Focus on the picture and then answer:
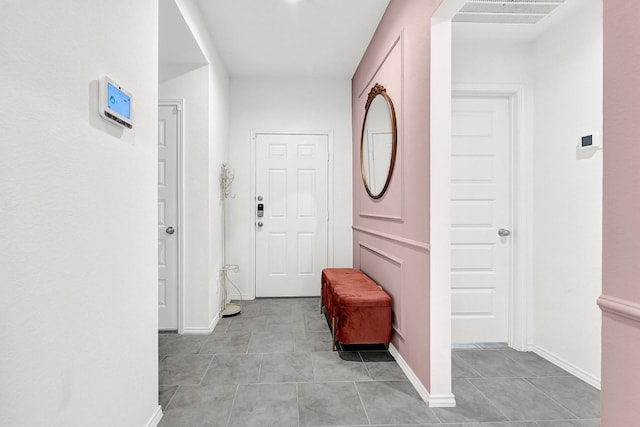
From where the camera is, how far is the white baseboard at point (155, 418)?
5.27 feet

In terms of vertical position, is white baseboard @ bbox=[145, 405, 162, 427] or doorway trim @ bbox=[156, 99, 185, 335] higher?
doorway trim @ bbox=[156, 99, 185, 335]

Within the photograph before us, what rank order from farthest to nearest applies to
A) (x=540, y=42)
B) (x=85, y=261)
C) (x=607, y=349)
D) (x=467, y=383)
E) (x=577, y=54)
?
(x=540, y=42) → (x=577, y=54) → (x=467, y=383) → (x=85, y=261) → (x=607, y=349)

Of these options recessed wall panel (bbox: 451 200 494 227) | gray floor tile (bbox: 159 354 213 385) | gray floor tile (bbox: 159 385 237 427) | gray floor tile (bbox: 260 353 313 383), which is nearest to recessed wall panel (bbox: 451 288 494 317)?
recessed wall panel (bbox: 451 200 494 227)

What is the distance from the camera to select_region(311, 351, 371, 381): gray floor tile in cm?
217

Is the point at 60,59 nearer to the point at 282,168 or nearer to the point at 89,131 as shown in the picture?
the point at 89,131

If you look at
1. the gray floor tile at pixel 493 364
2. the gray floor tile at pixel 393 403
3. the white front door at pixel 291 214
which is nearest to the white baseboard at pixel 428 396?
the gray floor tile at pixel 393 403

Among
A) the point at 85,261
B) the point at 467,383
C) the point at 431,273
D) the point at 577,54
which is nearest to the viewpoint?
the point at 85,261

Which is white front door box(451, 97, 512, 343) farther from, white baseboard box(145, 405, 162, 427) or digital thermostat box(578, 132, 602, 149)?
white baseboard box(145, 405, 162, 427)

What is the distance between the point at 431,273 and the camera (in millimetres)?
1862

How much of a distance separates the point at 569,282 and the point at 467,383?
106 centimetres

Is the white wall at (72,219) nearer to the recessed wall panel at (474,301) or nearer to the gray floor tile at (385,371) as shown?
the gray floor tile at (385,371)

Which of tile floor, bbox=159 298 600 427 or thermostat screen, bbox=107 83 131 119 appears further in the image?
tile floor, bbox=159 298 600 427

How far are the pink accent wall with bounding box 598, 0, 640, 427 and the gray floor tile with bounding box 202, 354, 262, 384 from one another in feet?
6.12

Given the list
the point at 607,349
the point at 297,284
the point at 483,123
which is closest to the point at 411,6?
the point at 483,123
